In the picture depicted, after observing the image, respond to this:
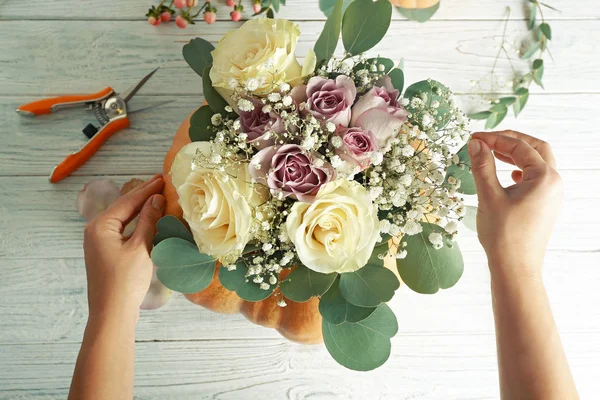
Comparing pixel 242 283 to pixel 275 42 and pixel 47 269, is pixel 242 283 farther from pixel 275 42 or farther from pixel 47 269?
pixel 47 269

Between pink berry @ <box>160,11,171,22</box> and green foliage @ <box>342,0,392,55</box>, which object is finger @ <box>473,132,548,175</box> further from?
pink berry @ <box>160,11,171,22</box>

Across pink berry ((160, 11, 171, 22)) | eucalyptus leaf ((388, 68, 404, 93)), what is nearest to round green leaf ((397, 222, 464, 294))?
eucalyptus leaf ((388, 68, 404, 93))

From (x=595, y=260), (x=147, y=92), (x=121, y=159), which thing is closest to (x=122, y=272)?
(x=121, y=159)

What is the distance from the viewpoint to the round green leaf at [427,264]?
0.69 m

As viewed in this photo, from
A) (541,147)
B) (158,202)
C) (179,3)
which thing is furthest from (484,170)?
(179,3)

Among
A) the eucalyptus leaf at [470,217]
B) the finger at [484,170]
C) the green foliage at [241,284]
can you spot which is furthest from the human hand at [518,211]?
the green foliage at [241,284]

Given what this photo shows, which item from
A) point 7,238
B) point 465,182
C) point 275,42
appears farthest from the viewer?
point 7,238

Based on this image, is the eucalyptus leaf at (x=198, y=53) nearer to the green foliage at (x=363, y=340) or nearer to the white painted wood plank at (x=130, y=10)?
the white painted wood plank at (x=130, y=10)

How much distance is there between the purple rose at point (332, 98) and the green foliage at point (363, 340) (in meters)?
0.30

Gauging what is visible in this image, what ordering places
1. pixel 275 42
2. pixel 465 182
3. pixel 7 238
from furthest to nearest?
pixel 7 238
pixel 465 182
pixel 275 42

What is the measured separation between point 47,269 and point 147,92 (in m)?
0.42

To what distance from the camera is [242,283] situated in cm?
71

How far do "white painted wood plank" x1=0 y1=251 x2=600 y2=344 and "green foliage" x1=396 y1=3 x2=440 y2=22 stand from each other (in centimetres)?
53

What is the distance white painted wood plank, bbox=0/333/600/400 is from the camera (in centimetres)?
101
